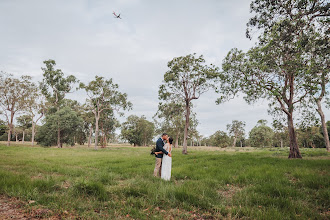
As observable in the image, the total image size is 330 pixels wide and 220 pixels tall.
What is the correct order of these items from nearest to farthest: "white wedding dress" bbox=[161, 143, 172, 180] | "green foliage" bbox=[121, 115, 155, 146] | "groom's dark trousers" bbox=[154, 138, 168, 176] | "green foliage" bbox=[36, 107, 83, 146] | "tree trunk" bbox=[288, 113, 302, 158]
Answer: "white wedding dress" bbox=[161, 143, 172, 180]
"groom's dark trousers" bbox=[154, 138, 168, 176]
"tree trunk" bbox=[288, 113, 302, 158]
"green foliage" bbox=[36, 107, 83, 146]
"green foliage" bbox=[121, 115, 155, 146]

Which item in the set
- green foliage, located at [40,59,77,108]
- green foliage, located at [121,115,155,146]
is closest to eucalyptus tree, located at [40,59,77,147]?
green foliage, located at [40,59,77,108]

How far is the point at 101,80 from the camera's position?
3956 cm

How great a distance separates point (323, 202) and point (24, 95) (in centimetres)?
4837

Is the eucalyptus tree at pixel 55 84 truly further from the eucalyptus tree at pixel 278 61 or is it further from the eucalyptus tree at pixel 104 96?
the eucalyptus tree at pixel 278 61

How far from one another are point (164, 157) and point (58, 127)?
42.9 metres

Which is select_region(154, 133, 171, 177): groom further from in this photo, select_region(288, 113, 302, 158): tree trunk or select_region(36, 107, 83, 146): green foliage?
select_region(36, 107, 83, 146): green foliage

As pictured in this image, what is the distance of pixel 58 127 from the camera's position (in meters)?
42.8

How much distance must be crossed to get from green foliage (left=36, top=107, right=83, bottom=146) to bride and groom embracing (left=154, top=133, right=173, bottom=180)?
41542 mm

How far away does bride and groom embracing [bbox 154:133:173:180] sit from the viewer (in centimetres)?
859

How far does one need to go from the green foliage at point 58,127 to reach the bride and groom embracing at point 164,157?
41542mm

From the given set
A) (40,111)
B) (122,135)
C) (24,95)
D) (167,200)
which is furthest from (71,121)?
(167,200)

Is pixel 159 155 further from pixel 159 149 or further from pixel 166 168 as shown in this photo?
pixel 166 168

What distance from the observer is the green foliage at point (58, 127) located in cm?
4325

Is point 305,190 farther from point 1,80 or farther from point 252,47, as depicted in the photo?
point 1,80
